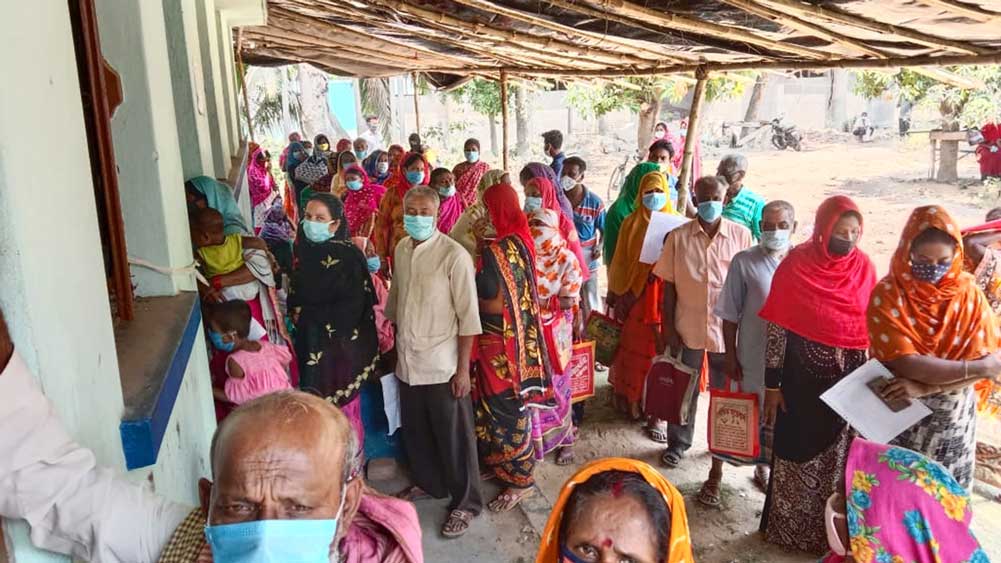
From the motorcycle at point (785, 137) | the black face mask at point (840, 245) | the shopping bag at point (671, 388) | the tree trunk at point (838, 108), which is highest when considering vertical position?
the tree trunk at point (838, 108)

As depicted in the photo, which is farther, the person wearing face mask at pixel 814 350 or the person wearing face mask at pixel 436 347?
the person wearing face mask at pixel 436 347

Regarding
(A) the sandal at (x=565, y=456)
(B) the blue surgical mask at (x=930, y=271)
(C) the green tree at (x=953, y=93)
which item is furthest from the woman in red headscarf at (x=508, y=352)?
(C) the green tree at (x=953, y=93)

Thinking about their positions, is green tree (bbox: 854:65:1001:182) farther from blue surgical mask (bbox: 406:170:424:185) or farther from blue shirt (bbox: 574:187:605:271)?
blue surgical mask (bbox: 406:170:424:185)

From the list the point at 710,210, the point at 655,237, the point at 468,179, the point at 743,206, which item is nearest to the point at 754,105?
the point at 468,179

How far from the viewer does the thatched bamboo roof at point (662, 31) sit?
3389 mm

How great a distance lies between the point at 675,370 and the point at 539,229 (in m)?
1.19

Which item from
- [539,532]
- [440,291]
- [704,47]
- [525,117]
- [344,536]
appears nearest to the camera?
[344,536]

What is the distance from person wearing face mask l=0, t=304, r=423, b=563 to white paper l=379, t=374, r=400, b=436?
8.21ft

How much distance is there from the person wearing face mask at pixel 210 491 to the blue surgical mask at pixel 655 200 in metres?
3.87

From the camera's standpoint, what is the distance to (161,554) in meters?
1.36

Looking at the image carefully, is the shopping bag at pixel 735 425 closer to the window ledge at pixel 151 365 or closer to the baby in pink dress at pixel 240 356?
the baby in pink dress at pixel 240 356

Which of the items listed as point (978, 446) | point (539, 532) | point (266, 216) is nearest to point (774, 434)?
point (539, 532)

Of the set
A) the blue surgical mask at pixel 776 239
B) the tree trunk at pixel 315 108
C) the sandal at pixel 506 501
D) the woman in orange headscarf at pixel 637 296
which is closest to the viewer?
the blue surgical mask at pixel 776 239

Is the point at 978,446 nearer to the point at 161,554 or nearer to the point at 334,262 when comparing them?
the point at 334,262
